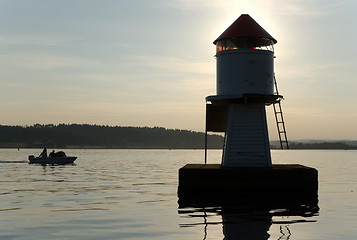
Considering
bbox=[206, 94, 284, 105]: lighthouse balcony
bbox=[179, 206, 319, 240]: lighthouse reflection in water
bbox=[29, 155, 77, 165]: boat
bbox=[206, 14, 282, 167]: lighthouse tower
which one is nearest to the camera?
bbox=[179, 206, 319, 240]: lighthouse reflection in water

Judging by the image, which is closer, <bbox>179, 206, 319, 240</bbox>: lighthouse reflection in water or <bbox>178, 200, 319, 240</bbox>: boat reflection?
<bbox>179, 206, 319, 240</bbox>: lighthouse reflection in water

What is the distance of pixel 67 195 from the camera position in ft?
96.5

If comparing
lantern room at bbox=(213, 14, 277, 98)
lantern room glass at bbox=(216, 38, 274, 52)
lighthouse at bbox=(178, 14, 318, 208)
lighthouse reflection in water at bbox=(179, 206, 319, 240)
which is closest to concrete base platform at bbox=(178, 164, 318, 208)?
lighthouse at bbox=(178, 14, 318, 208)

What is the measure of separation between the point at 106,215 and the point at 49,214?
2635 mm

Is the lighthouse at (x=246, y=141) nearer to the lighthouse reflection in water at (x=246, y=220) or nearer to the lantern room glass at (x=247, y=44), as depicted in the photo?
the lantern room glass at (x=247, y=44)

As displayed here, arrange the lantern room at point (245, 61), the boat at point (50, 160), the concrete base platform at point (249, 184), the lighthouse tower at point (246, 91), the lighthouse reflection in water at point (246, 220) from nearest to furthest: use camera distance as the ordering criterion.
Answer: the lighthouse reflection in water at point (246, 220) < the concrete base platform at point (249, 184) < the lighthouse tower at point (246, 91) < the lantern room at point (245, 61) < the boat at point (50, 160)

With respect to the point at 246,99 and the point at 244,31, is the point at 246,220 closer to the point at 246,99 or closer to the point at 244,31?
the point at 246,99

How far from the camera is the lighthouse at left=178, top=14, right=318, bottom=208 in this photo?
1097 inches

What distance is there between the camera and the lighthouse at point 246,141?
91.4 ft

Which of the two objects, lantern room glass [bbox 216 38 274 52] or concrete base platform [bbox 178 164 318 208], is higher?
lantern room glass [bbox 216 38 274 52]

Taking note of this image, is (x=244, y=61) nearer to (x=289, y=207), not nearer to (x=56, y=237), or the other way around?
(x=289, y=207)

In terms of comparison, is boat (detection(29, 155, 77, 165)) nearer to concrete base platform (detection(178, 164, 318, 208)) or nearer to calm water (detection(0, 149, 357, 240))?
calm water (detection(0, 149, 357, 240))

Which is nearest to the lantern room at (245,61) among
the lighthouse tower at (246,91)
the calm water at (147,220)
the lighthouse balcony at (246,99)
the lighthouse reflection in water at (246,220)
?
the lighthouse tower at (246,91)

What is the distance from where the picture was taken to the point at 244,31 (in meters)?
31.1
